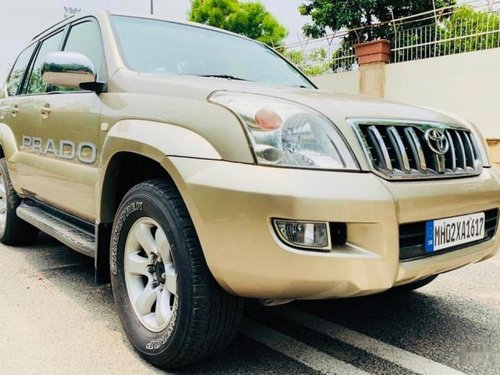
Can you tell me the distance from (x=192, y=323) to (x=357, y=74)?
9.34 metres

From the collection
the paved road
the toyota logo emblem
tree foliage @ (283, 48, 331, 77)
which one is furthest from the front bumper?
tree foliage @ (283, 48, 331, 77)

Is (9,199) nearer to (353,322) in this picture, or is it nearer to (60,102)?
(60,102)

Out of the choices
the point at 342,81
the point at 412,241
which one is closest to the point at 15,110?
the point at 412,241

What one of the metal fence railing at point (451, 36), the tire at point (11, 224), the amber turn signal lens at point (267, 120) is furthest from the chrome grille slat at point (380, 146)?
the metal fence railing at point (451, 36)

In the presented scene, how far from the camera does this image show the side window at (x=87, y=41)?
9.83 ft

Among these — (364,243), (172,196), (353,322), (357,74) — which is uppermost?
(357,74)

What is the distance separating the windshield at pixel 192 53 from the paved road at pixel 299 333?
139 centimetres

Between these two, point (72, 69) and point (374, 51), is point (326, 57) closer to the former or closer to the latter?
point (374, 51)

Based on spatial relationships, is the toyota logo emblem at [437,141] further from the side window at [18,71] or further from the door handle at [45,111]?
the side window at [18,71]

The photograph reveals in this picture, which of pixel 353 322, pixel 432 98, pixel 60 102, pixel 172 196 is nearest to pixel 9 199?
pixel 60 102

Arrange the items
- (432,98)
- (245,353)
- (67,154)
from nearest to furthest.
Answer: (245,353)
(67,154)
(432,98)

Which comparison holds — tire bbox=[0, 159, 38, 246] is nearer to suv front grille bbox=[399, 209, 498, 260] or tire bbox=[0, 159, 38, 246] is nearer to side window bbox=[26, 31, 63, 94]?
side window bbox=[26, 31, 63, 94]

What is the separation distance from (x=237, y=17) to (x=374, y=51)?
1685 centimetres

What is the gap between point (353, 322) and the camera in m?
2.71
